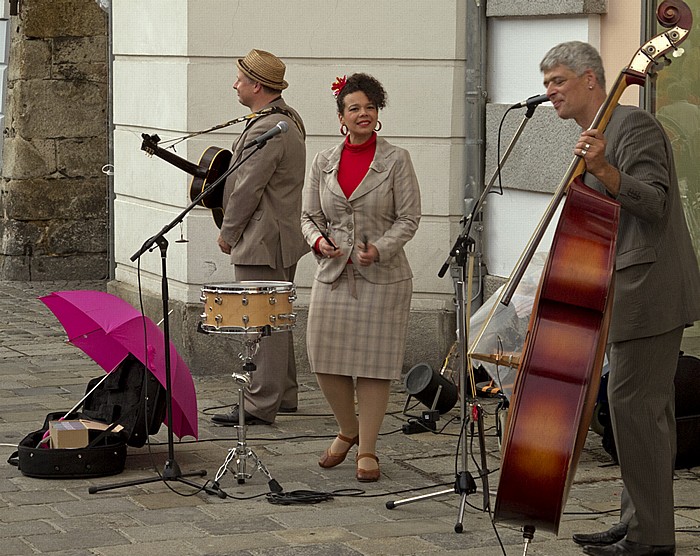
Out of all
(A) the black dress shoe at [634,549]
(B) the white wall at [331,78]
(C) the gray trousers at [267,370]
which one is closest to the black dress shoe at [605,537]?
(A) the black dress shoe at [634,549]

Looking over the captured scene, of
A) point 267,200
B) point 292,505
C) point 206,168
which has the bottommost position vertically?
point 292,505

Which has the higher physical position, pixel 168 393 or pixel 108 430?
pixel 168 393

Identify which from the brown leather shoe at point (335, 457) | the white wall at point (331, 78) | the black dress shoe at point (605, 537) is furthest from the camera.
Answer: the white wall at point (331, 78)

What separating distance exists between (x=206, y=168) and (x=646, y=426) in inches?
141

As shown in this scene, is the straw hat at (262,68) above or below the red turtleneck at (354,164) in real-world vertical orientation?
above

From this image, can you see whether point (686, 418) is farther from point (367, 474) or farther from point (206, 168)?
point (206, 168)

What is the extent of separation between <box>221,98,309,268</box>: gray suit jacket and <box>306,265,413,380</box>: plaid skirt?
1280mm

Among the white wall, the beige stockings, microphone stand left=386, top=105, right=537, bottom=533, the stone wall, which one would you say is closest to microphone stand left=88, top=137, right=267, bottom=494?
the beige stockings

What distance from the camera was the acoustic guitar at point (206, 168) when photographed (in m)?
7.82

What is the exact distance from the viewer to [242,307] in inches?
243

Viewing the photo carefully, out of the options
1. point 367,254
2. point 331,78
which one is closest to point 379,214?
point 367,254

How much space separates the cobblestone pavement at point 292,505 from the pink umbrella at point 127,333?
0.32 meters

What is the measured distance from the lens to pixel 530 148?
28.5ft

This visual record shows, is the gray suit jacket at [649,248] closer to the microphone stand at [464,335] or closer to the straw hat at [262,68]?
the microphone stand at [464,335]
